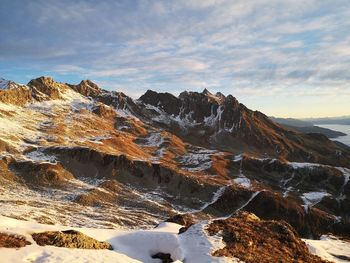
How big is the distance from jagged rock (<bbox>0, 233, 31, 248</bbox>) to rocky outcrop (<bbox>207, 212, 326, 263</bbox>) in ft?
36.5

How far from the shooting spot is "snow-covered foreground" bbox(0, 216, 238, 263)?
2111 cm

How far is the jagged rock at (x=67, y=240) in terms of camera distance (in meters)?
23.5

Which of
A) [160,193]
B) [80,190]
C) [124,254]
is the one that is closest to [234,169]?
[160,193]

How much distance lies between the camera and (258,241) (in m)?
28.5

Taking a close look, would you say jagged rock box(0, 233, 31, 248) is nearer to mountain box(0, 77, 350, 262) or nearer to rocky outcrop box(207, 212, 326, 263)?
rocky outcrop box(207, 212, 326, 263)

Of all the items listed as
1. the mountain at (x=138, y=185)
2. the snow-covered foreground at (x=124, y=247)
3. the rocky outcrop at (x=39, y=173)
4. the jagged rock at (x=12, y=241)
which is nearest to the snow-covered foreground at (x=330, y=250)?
the snow-covered foreground at (x=124, y=247)

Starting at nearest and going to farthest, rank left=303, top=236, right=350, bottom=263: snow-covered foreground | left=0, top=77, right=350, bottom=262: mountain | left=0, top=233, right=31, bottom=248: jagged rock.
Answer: left=0, top=233, right=31, bottom=248: jagged rock < left=303, top=236, right=350, bottom=263: snow-covered foreground < left=0, top=77, right=350, bottom=262: mountain

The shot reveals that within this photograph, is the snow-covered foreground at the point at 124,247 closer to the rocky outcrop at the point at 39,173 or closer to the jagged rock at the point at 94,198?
the jagged rock at the point at 94,198

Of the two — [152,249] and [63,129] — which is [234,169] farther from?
[152,249]

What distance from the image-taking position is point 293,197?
140500 millimetres

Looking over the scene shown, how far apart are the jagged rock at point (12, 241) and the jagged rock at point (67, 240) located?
0.79 meters

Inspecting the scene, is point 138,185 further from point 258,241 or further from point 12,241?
point 12,241

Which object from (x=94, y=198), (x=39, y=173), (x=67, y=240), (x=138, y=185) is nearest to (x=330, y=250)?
(x=67, y=240)

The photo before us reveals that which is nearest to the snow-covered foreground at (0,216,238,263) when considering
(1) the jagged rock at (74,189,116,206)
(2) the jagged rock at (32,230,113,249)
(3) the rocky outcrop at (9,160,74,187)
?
(2) the jagged rock at (32,230,113,249)
